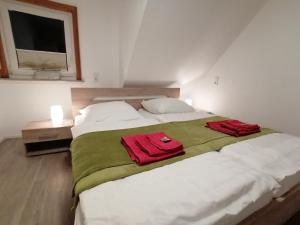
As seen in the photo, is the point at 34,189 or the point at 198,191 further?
the point at 34,189

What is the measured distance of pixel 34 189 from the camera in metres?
1.53

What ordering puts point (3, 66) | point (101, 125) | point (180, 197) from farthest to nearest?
1. point (3, 66)
2. point (101, 125)
3. point (180, 197)

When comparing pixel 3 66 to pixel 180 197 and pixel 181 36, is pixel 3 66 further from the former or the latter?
pixel 180 197

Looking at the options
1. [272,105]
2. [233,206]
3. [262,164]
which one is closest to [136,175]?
[233,206]

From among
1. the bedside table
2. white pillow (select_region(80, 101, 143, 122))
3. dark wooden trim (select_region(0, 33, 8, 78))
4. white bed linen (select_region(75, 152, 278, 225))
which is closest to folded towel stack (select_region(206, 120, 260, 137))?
white bed linen (select_region(75, 152, 278, 225))

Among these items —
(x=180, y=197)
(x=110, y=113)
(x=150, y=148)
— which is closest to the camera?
(x=180, y=197)

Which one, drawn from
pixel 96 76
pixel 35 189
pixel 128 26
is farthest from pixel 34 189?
pixel 128 26

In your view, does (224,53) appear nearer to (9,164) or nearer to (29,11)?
(29,11)

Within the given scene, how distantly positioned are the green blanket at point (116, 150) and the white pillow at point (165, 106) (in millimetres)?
564

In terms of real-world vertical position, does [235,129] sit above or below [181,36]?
below

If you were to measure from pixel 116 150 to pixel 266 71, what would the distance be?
2.36 metres

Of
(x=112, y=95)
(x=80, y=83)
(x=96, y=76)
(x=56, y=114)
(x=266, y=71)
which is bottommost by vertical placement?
(x=56, y=114)

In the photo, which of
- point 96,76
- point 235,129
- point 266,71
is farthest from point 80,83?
point 266,71

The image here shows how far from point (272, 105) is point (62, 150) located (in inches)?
115
